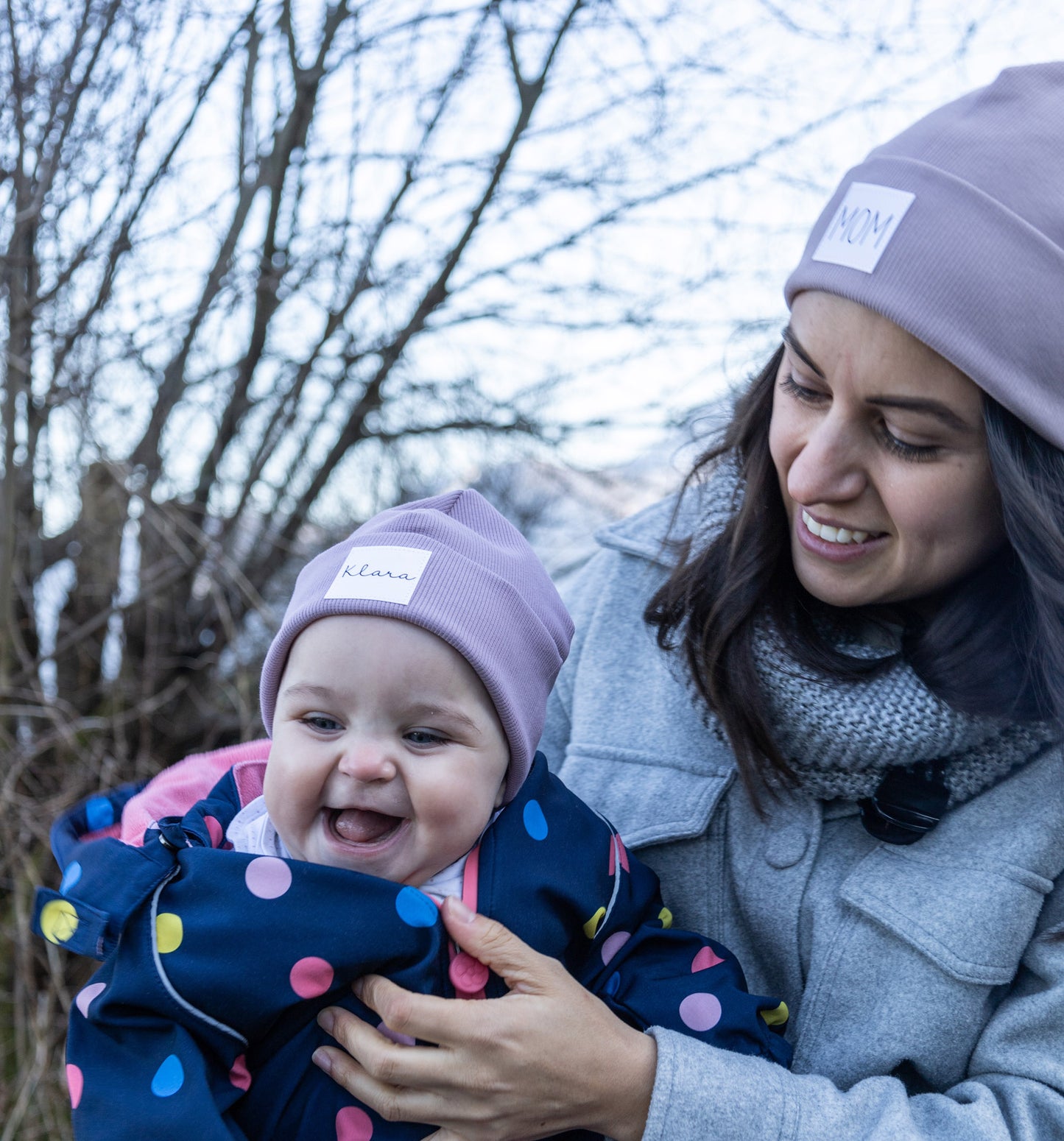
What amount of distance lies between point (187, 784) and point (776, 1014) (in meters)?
0.98

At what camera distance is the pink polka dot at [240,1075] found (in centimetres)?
143

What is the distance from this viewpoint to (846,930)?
1642 millimetres

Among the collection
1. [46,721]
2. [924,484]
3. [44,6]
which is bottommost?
[46,721]

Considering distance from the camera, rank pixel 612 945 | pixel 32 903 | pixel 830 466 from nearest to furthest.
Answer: pixel 830 466 < pixel 612 945 < pixel 32 903

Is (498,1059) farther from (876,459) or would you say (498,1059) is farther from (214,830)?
(876,459)

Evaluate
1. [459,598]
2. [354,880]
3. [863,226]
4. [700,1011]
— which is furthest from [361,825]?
[863,226]

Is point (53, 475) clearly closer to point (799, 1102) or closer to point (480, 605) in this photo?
point (480, 605)

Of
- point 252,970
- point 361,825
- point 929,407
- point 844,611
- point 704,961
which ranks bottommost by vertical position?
point 704,961

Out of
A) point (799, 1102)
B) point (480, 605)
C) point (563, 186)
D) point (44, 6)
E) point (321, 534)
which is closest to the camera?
point (799, 1102)

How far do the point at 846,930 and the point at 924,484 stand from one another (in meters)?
0.66

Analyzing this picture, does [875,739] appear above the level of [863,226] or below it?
below

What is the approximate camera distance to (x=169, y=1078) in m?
1.35

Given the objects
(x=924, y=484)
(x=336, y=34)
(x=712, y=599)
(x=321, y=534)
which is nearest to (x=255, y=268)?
(x=336, y=34)

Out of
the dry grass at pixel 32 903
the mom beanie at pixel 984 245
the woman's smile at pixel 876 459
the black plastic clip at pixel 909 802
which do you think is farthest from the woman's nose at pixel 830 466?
the dry grass at pixel 32 903
